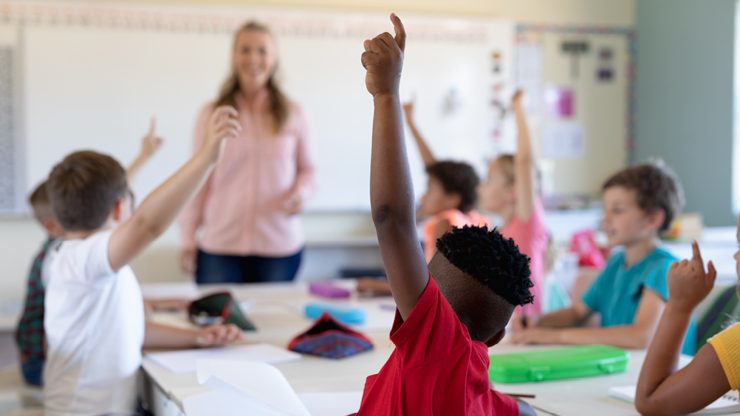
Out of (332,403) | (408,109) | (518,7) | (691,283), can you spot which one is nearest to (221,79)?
(518,7)

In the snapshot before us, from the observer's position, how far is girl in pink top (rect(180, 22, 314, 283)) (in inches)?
121

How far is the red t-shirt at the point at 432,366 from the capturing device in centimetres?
97

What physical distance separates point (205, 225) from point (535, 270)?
1239 millimetres

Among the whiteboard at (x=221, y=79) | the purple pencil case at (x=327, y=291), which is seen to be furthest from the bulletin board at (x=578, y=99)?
the purple pencil case at (x=327, y=291)

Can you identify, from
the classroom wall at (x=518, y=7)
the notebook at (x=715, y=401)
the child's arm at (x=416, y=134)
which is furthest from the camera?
the classroom wall at (x=518, y=7)

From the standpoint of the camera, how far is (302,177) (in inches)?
126

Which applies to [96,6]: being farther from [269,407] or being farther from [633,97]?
[269,407]

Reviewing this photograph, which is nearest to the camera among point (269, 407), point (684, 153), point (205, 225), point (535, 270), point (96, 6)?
point (269, 407)

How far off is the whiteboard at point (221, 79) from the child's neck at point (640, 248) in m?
2.70

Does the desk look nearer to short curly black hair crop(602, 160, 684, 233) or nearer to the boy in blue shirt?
the boy in blue shirt

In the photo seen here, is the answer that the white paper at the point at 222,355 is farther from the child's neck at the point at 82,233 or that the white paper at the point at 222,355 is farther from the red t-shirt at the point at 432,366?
the red t-shirt at the point at 432,366

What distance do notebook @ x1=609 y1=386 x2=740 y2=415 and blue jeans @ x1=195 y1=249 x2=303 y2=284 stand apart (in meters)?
1.75

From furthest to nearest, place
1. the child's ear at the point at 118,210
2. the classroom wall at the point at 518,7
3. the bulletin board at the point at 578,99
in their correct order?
the bulletin board at the point at 578,99 < the classroom wall at the point at 518,7 < the child's ear at the point at 118,210

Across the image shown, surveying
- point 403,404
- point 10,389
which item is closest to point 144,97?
point 10,389
